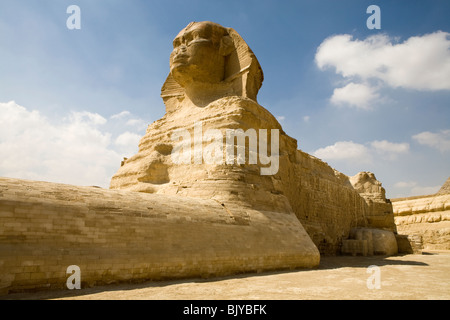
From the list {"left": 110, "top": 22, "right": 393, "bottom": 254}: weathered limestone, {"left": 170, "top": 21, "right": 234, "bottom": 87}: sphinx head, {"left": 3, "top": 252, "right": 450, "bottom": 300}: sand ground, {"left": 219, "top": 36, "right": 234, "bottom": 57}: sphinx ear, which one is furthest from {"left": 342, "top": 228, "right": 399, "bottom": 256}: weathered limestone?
{"left": 219, "top": 36, "right": 234, "bottom": 57}: sphinx ear

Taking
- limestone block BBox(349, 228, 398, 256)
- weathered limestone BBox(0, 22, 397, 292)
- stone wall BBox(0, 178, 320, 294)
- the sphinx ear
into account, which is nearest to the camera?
stone wall BBox(0, 178, 320, 294)

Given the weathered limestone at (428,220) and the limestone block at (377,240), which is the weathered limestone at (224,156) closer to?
the limestone block at (377,240)

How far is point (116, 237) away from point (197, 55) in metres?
6.91

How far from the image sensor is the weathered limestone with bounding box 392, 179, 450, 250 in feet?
61.5

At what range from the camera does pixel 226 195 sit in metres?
7.16

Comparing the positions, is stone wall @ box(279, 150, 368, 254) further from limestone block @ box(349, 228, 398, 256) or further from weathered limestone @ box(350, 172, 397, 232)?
weathered limestone @ box(350, 172, 397, 232)

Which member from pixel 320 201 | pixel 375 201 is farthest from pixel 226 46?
pixel 375 201

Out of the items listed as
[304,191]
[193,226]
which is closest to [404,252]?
[304,191]

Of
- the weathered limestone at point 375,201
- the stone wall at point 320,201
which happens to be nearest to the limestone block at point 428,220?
the weathered limestone at point 375,201

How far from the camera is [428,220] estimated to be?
21172 millimetres

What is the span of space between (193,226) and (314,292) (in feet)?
7.42

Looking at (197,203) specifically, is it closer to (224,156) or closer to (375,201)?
(224,156)

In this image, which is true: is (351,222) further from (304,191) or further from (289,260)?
(289,260)

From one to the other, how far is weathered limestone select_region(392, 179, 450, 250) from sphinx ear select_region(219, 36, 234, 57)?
14.8 m
